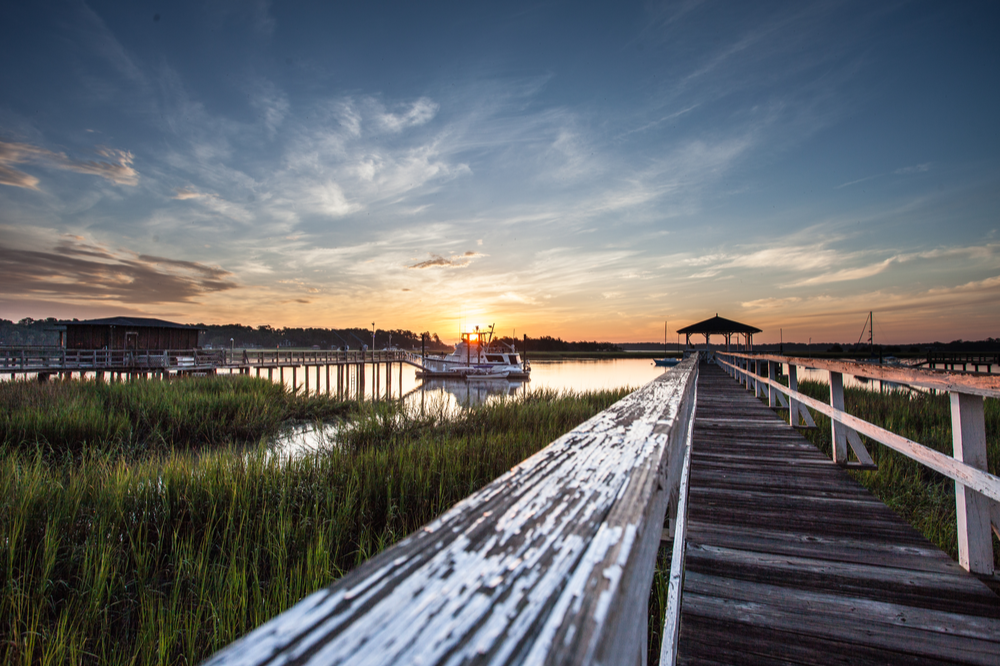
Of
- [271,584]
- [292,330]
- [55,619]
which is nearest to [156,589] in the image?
[55,619]

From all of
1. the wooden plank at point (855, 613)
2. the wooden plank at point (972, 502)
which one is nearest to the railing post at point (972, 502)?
the wooden plank at point (972, 502)

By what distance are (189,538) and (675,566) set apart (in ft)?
13.1

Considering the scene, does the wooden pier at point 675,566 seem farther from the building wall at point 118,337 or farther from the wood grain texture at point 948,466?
the building wall at point 118,337

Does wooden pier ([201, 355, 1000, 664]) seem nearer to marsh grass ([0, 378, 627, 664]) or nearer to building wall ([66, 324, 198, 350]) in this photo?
marsh grass ([0, 378, 627, 664])

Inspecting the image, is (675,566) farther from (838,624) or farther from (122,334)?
(122,334)

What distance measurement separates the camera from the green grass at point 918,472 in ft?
14.9

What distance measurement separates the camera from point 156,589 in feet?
10.2

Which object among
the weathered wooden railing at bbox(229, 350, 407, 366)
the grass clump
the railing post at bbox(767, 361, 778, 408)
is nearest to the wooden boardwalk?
the railing post at bbox(767, 361, 778, 408)

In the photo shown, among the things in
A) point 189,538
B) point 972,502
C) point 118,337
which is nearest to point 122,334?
point 118,337

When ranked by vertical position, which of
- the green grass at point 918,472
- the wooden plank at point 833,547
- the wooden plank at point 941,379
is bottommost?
the green grass at point 918,472

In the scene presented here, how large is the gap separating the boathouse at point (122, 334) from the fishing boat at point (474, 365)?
20.4 metres

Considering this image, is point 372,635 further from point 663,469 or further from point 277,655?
point 663,469

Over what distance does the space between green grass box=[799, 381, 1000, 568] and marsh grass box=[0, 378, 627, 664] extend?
458cm

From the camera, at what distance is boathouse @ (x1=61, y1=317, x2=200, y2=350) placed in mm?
29016
